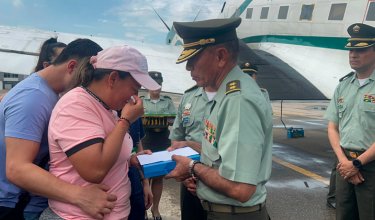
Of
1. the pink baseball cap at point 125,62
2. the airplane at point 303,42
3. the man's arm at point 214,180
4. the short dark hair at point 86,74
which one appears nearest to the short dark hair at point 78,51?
→ the short dark hair at point 86,74

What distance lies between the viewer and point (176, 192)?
5.75m

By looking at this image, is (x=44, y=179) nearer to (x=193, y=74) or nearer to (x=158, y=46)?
(x=193, y=74)

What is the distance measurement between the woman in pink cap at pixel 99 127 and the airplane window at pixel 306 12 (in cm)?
801

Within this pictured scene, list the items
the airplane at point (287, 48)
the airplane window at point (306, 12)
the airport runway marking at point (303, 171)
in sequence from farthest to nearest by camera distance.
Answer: the airplane window at point (306, 12) < the airplane at point (287, 48) < the airport runway marking at point (303, 171)

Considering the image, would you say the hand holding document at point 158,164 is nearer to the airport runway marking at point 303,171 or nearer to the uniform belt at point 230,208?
the uniform belt at point 230,208

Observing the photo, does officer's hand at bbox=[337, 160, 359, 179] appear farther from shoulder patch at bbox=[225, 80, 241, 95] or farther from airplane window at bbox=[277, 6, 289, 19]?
airplane window at bbox=[277, 6, 289, 19]

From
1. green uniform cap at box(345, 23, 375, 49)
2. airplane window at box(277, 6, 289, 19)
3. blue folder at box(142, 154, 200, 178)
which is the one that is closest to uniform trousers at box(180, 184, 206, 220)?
blue folder at box(142, 154, 200, 178)

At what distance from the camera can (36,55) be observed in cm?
809

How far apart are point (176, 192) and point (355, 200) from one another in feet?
9.80

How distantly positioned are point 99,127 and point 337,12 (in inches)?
306

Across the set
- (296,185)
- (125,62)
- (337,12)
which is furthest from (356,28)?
(337,12)

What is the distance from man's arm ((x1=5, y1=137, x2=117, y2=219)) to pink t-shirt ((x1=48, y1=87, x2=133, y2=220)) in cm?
5

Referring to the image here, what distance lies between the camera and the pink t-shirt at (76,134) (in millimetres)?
1722

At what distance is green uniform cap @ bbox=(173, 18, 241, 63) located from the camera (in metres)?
2.05
